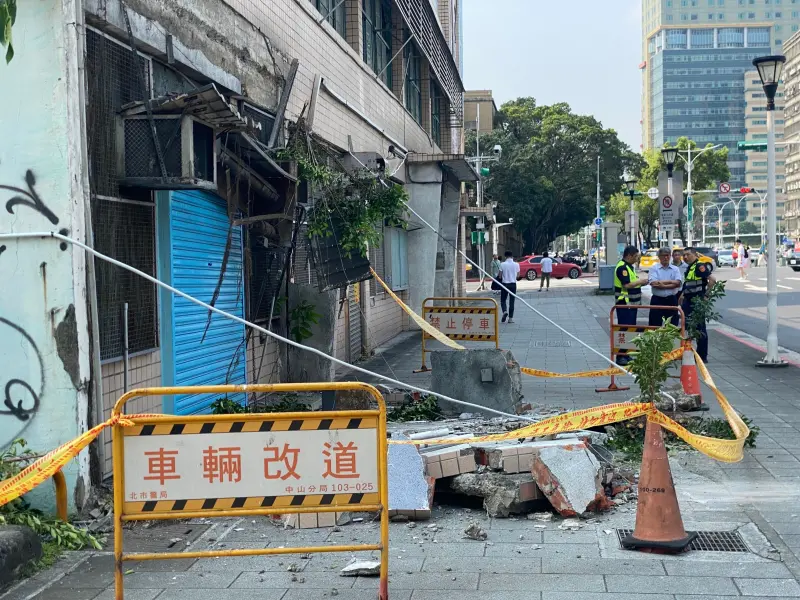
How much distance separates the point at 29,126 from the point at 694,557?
5.03m

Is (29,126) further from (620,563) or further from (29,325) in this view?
(620,563)

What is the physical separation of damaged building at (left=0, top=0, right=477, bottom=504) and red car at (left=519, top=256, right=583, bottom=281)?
4197 cm

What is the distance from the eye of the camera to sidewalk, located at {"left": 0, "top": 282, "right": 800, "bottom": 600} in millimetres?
4957

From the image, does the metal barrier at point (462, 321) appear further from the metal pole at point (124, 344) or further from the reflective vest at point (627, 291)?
the metal pole at point (124, 344)

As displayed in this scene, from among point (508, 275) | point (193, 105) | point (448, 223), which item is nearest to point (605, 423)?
point (193, 105)

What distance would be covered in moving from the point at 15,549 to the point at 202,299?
435cm

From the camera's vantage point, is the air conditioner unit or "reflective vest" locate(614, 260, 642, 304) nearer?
the air conditioner unit

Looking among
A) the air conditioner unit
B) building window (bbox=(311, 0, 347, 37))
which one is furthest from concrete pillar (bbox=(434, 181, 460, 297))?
the air conditioner unit

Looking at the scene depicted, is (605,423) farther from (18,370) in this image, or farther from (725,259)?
(725,259)

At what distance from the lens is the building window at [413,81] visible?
23.1 metres

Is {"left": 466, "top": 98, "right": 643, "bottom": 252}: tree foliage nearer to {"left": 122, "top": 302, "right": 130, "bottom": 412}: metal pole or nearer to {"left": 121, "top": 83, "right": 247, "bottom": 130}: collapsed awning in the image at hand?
{"left": 121, "top": 83, "right": 247, "bottom": 130}: collapsed awning

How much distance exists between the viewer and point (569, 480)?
638 centimetres

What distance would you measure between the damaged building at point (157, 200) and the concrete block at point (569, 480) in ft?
10.1

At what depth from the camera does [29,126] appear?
628 centimetres
